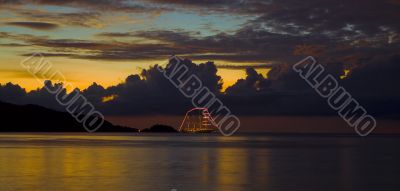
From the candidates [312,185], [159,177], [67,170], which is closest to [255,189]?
[312,185]

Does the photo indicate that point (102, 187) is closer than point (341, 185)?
Yes

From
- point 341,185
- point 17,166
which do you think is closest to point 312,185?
point 341,185

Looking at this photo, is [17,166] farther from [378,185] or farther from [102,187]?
[378,185]

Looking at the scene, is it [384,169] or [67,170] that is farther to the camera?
[384,169]

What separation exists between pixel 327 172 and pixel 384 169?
6548 mm

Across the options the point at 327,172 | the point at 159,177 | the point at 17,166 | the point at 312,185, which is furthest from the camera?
the point at 17,166

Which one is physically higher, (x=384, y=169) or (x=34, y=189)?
(x=384, y=169)

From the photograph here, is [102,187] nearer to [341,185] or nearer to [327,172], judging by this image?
[341,185]

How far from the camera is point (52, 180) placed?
120ft

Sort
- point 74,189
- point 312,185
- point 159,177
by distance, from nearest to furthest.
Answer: point 74,189 < point 312,185 < point 159,177

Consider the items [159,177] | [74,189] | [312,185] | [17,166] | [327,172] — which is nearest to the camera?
[74,189]

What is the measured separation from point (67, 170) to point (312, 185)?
19021 mm

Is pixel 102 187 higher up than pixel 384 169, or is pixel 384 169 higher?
pixel 384 169

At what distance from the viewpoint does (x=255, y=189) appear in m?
33.8
